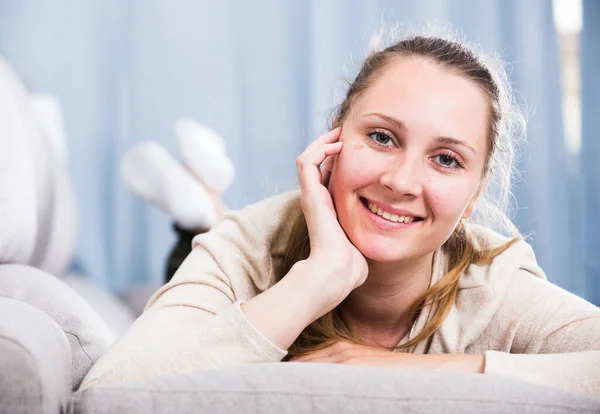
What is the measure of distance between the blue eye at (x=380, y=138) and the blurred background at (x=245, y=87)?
5.73 ft

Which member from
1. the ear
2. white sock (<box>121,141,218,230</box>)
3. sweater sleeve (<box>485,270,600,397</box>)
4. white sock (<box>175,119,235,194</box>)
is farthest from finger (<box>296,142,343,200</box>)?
white sock (<box>175,119,235,194</box>)

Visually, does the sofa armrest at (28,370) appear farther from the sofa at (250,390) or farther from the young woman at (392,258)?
the young woman at (392,258)

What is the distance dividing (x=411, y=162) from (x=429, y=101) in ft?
0.33

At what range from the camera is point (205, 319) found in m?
1.05

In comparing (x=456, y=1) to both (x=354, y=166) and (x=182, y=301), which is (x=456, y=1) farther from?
(x=182, y=301)

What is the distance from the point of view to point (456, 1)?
2.99 metres

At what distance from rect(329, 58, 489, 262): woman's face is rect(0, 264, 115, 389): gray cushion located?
415 mm

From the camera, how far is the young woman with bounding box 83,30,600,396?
100cm

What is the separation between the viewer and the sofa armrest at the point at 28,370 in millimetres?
701

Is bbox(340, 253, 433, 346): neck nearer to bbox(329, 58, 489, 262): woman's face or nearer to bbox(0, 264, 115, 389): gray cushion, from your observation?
bbox(329, 58, 489, 262): woman's face

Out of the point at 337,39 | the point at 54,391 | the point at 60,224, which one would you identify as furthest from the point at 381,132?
the point at 337,39

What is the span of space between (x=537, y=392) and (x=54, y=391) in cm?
49

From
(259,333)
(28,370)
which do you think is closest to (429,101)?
(259,333)

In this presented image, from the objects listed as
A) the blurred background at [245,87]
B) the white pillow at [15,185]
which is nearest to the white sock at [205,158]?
the blurred background at [245,87]
